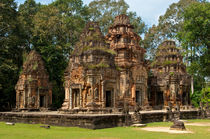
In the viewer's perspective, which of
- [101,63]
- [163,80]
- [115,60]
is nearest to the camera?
[101,63]

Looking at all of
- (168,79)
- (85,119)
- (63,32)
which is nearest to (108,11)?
(63,32)

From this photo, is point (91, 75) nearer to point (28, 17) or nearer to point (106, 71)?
point (106, 71)

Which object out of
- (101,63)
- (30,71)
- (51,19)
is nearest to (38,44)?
(51,19)

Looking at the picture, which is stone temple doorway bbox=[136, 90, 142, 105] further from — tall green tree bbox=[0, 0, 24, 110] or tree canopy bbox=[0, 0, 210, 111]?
tall green tree bbox=[0, 0, 24, 110]

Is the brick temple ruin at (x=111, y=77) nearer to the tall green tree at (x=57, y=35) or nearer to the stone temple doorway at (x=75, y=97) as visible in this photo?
the stone temple doorway at (x=75, y=97)

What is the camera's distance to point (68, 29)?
3319cm

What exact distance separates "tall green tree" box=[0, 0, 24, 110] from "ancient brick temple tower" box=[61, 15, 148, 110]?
8732mm

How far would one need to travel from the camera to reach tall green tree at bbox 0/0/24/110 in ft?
86.0

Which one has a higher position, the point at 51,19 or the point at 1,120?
the point at 51,19

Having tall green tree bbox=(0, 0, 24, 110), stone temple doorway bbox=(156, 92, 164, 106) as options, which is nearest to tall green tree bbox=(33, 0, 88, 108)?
tall green tree bbox=(0, 0, 24, 110)

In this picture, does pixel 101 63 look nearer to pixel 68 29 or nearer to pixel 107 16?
pixel 68 29

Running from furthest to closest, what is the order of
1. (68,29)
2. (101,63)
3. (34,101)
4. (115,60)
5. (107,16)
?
(107,16)
(68,29)
(34,101)
(115,60)
(101,63)

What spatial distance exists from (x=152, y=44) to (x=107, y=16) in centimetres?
849

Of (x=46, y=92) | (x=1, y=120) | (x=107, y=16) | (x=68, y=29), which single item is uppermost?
(x=107, y=16)
